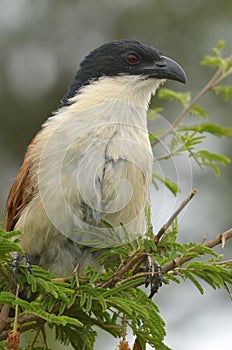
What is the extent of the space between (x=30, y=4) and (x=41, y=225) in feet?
22.8

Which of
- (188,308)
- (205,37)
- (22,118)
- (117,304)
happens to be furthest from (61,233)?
(205,37)

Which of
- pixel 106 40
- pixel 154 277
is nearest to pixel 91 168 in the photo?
pixel 154 277

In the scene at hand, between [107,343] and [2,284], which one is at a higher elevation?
[2,284]

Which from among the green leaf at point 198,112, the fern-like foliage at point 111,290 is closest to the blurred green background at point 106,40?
the green leaf at point 198,112

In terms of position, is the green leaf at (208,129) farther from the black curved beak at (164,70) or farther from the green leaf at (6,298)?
the green leaf at (6,298)

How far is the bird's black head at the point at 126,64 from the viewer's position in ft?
14.1

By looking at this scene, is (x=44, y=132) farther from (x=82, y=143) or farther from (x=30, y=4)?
(x=30, y=4)

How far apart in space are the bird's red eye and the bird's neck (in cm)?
10

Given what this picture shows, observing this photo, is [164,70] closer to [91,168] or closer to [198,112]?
[198,112]

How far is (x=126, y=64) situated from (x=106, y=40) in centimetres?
605

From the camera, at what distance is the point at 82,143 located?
3725 mm

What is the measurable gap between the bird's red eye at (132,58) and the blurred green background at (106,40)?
14.3ft

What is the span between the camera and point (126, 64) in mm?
4328

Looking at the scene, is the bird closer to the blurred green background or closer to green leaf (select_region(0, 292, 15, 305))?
green leaf (select_region(0, 292, 15, 305))
